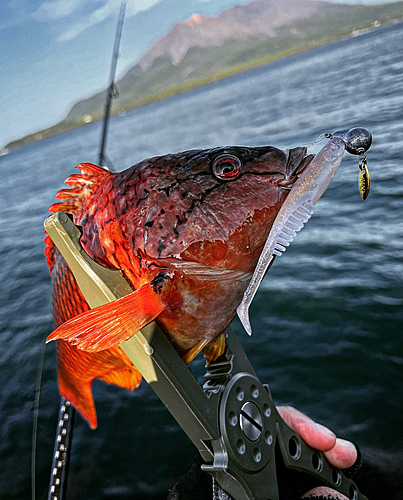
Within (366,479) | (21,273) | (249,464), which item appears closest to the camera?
(249,464)

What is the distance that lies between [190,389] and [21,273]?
28.6 feet

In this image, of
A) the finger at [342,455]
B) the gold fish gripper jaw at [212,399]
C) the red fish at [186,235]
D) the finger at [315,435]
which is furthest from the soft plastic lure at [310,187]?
the finger at [342,455]

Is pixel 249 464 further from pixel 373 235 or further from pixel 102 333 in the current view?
pixel 373 235

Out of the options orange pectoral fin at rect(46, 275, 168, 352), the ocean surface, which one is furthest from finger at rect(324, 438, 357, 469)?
orange pectoral fin at rect(46, 275, 168, 352)

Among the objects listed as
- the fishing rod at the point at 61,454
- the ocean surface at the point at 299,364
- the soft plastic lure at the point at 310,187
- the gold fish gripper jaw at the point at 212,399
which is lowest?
the ocean surface at the point at 299,364

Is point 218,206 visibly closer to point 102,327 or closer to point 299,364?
point 102,327

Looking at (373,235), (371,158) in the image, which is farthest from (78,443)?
(371,158)

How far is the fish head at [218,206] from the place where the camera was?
1550mm

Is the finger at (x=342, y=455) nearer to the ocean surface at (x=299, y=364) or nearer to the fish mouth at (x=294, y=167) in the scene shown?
the ocean surface at (x=299, y=364)

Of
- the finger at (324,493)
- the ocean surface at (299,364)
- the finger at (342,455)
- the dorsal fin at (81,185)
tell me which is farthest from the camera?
the ocean surface at (299,364)

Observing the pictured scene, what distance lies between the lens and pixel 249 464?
5.95ft

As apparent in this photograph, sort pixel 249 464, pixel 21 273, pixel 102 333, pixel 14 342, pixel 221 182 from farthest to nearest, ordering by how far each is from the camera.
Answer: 1. pixel 21 273
2. pixel 14 342
3. pixel 249 464
4. pixel 221 182
5. pixel 102 333

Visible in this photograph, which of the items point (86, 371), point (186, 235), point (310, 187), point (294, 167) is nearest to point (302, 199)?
point (310, 187)

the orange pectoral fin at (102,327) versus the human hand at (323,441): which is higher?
the orange pectoral fin at (102,327)
